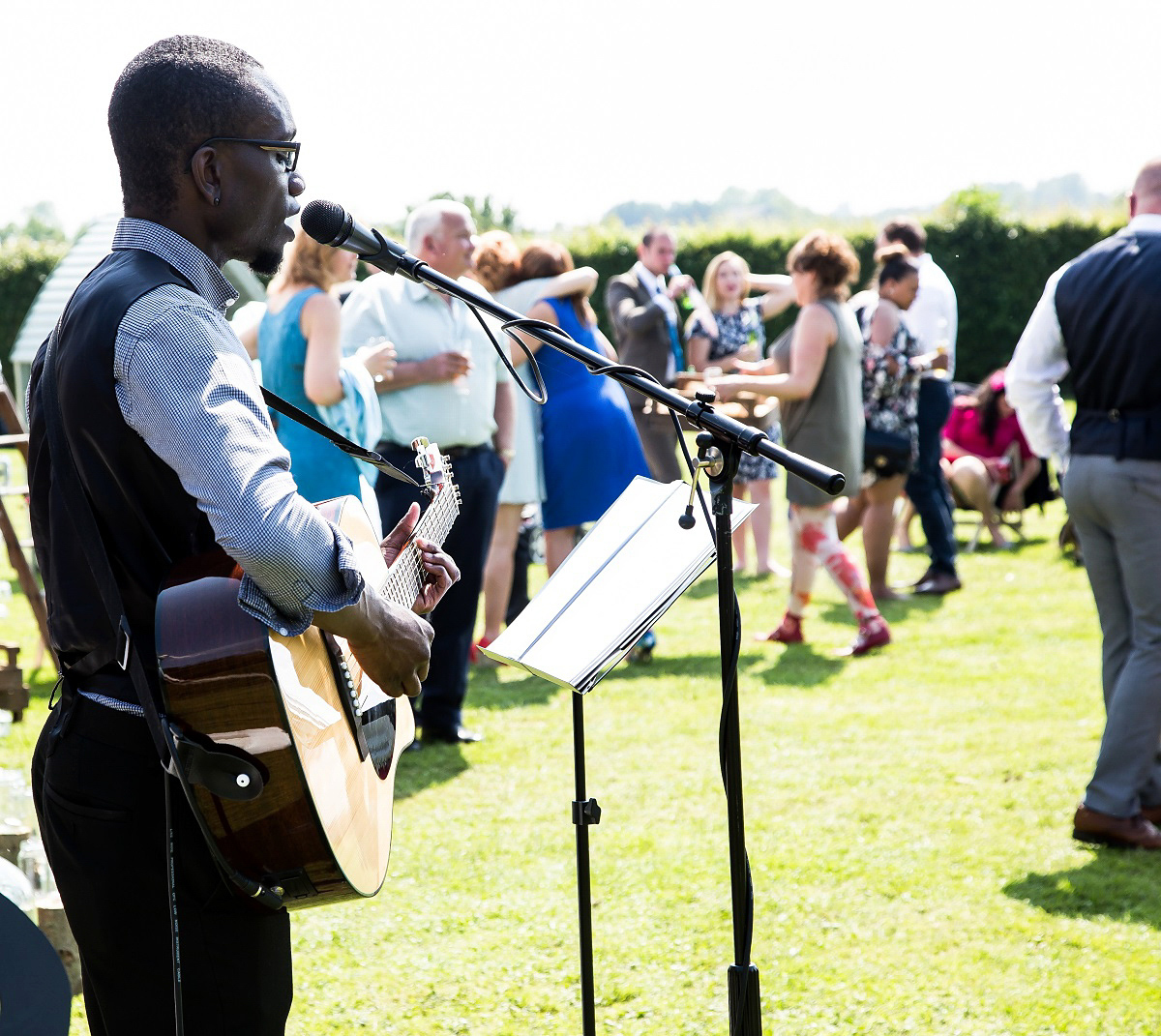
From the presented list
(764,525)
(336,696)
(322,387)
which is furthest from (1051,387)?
(764,525)

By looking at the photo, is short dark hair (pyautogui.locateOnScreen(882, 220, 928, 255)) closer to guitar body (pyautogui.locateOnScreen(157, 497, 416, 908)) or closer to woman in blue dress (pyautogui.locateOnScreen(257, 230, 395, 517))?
woman in blue dress (pyautogui.locateOnScreen(257, 230, 395, 517))

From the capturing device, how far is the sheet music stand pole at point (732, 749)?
6.84 feet

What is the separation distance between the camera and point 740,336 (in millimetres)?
9445

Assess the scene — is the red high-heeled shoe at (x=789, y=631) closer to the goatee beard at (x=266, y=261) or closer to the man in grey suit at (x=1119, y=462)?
the man in grey suit at (x=1119, y=462)

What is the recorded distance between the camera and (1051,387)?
4.25 m

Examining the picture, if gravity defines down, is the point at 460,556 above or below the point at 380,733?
below

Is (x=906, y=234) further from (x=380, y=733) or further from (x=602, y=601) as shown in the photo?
(x=380, y=733)

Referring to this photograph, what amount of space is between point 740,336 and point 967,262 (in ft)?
42.5

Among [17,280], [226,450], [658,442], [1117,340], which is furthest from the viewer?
[17,280]

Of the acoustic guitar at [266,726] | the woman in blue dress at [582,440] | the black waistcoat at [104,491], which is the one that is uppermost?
the black waistcoat at [104,491]

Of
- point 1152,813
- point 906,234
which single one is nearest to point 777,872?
point 1152,813

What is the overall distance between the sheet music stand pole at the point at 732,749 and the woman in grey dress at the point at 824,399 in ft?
14.6

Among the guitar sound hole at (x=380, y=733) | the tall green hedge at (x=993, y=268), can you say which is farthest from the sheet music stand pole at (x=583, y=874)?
the tall green hedge at (x=993, y=268)

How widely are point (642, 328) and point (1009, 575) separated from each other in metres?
3.23
